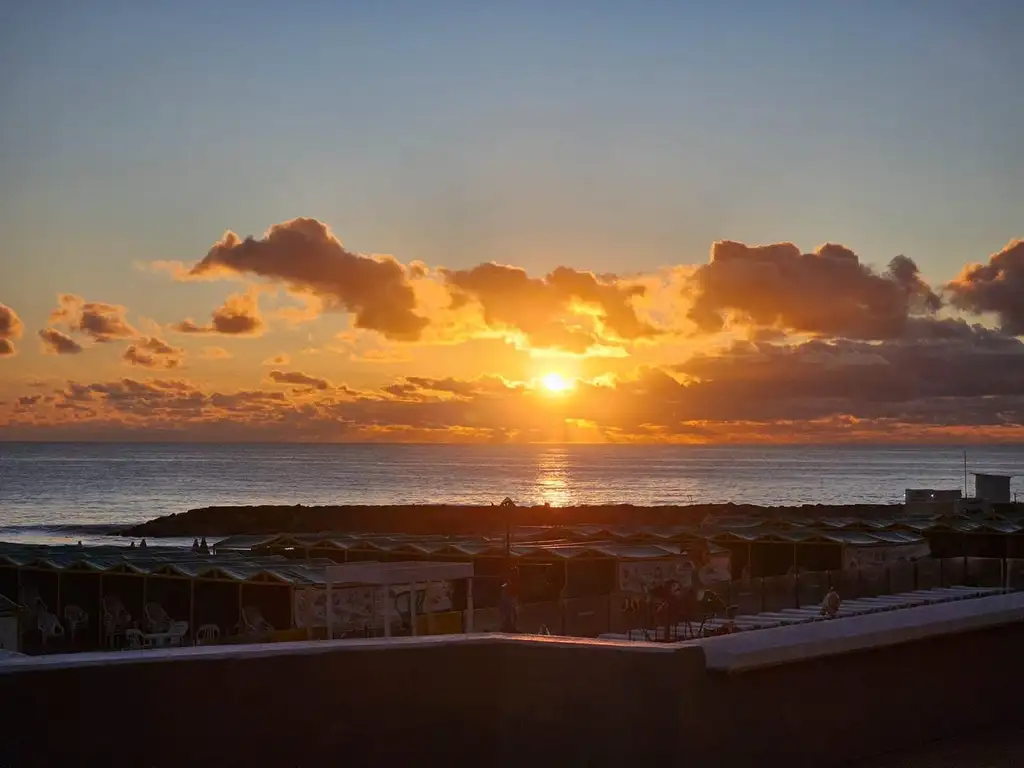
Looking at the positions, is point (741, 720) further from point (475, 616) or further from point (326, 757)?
point (475, 616)

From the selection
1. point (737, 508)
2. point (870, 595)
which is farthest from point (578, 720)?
point (737, 508)

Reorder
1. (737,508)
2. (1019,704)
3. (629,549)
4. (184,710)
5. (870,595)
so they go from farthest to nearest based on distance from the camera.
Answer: (737,508) < (629,549) < (870,595) < (1019,704) < (184,710)

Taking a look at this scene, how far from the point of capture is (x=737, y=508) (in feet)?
343

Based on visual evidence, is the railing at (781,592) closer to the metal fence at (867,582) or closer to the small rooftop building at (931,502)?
the metal fence at (867,582)

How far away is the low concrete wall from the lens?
7.99 meters

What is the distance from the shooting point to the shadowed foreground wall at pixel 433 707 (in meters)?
7.98

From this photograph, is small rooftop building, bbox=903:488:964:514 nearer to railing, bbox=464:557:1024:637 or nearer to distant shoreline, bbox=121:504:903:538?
railing, bbox=464:557:1024:637

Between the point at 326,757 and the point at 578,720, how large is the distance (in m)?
1.80

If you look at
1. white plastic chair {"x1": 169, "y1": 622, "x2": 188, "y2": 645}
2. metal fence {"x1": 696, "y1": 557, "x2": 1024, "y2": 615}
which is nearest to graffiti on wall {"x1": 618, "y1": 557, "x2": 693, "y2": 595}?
metal fence {"x1": 696, "y1": 557, "x2": 1024, "y2": 615}

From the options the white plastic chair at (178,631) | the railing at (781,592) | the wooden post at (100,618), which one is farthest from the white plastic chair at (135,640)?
the railing at (781,592)

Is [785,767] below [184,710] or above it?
below

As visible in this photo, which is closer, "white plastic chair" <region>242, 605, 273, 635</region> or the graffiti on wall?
"white plastic chair" <region>242, 605, 273, 635</region>

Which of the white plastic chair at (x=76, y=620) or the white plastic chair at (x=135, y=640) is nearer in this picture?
the white plastic chair at (x=135, y=640)

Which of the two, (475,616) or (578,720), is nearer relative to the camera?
(578,720)
